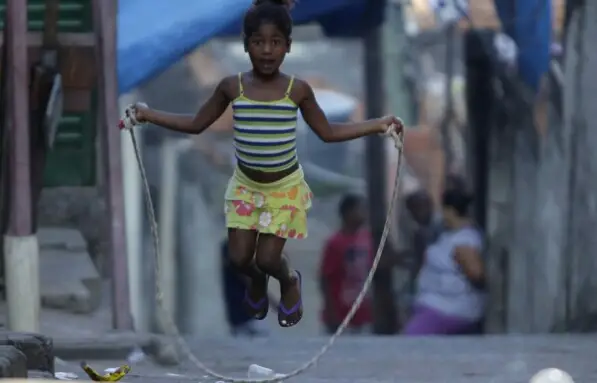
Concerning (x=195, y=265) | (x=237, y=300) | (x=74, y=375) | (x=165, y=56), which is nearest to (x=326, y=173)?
(x=195, y=265)

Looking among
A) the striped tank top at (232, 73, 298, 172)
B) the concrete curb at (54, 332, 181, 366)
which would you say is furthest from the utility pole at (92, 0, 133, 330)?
the striped tank top at (232, 73, 298, 172)

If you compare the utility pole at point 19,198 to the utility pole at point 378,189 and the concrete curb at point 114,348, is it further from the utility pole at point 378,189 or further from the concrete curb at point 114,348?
the utility pole at point 378,189

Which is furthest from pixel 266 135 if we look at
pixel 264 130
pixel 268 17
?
pixel 268 17

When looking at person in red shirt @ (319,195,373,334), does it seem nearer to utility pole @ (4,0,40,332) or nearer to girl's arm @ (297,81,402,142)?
utility pole @ (4,0,40,332)

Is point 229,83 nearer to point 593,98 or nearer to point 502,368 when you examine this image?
point 502,368

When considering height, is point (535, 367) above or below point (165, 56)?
below

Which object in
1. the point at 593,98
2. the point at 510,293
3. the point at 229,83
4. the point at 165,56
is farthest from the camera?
the point at 510,293

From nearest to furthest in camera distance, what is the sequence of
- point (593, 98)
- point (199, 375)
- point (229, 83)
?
point (229, 83), point (199, 375), point (593, 98)

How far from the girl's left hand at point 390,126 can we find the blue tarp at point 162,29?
8.76 feet

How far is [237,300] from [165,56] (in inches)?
123

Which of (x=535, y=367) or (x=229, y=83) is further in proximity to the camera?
(x=535, y=367)

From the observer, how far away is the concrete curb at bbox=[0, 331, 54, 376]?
5.71 m

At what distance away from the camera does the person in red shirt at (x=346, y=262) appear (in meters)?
10.9

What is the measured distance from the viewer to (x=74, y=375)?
645 cm
